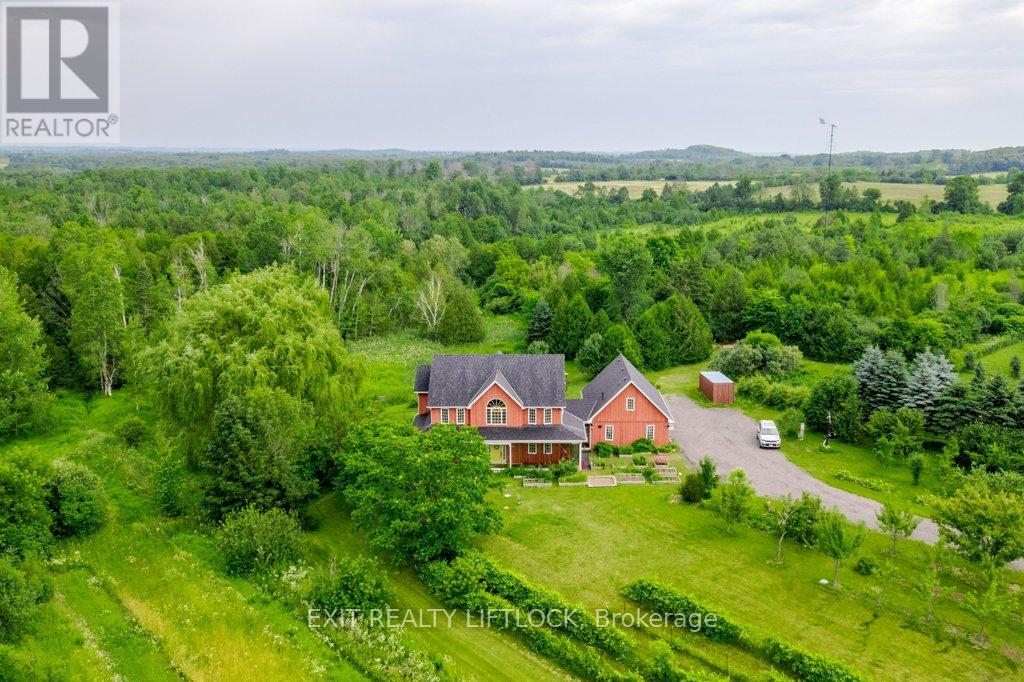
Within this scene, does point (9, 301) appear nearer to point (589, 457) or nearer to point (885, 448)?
point (589, 457)

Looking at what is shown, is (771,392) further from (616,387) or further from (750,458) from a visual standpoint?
(616,387)

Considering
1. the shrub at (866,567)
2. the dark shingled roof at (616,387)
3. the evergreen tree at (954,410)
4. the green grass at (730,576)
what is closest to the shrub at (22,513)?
the green grass at (730,576)

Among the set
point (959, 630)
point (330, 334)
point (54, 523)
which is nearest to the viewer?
point (959, 630)

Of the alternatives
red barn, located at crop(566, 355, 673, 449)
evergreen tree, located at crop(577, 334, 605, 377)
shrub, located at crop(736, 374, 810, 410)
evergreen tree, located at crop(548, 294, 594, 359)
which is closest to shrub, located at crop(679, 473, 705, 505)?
red barn, located at crop(566, 355, 673, 449)

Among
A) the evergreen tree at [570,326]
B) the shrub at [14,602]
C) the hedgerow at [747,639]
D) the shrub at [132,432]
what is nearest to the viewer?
the hedgerow at [747,639]

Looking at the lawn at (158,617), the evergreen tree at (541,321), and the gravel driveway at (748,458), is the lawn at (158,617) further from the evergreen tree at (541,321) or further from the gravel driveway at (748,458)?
the evergreen tree at (541,321)

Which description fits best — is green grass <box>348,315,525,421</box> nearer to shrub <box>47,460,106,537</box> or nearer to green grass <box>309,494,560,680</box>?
shrub <box>47,460,106,537</box>

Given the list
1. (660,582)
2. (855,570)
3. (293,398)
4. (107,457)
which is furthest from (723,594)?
(107,457)
